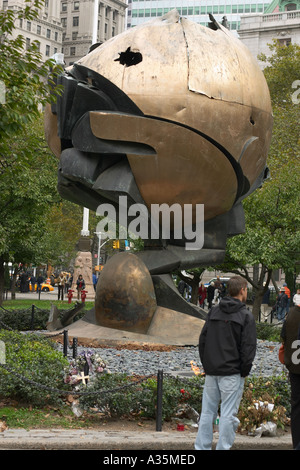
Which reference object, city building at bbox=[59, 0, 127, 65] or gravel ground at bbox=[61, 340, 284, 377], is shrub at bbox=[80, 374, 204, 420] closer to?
gravel ground at bbox=[61, 340, 284, 377]

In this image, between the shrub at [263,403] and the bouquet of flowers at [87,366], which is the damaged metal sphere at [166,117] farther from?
the shrub at [263,403]

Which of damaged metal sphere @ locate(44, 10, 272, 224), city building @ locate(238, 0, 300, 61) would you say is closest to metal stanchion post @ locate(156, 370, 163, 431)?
damaged metal sphere @ locate(44, 10, 272, 224)

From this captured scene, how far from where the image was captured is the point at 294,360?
721 centimetres

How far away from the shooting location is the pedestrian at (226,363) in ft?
21.9

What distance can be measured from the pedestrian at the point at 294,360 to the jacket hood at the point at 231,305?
89 cm

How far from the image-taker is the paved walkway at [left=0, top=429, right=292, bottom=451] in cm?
723

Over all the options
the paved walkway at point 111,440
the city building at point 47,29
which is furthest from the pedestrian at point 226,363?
the city building at point 47,29

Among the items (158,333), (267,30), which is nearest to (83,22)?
(267,30)

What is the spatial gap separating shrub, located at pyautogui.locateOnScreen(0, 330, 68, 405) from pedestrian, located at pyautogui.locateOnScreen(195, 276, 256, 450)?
272 centimetres

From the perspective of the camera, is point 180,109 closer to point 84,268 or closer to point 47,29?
point 84,268

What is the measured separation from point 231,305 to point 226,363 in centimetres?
59

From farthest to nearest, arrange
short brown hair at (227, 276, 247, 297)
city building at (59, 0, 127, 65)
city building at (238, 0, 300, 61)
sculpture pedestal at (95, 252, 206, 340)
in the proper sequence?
city building at (59, 0, 127, 65), city building at (238, 0, 300, 61), sculpture pedestal at (95, 252, 206, 340), short brown hair at (227, 276, 247, 297)

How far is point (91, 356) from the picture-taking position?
9906 mm
